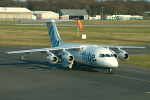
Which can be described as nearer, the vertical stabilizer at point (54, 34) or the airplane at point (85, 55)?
the airplane at point (85, 55)

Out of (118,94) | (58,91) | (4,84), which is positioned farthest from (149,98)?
(4,84)

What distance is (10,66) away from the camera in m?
39.9

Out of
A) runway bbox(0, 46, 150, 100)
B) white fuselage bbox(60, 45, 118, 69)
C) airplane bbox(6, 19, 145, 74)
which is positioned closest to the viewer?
runway bbox(0, 46, 150, 100)

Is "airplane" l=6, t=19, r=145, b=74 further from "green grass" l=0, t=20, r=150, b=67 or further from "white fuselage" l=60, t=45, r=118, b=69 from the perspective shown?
"green grass" l=0, t=20, r=150, b=67

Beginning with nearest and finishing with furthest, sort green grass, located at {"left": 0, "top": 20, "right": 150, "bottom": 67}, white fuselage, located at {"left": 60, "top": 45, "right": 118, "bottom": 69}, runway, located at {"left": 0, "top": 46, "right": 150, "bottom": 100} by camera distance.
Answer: runway, located at {"left": 0, "top": 46, "right": 150, "bottom": 100} → white fuselage, located at {"left": 60, "top": 45, "right": 118, "bottom": 69} → green grass, located at {"left": 0, "top": 20, "right": 150, "bottom": 67}

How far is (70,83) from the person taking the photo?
29.2 meters

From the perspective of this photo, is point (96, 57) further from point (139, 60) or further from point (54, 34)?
point (139, 60)

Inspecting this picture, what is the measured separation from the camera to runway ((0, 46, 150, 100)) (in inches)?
958

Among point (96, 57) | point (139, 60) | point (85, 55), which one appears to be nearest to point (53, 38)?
point (85, 55)

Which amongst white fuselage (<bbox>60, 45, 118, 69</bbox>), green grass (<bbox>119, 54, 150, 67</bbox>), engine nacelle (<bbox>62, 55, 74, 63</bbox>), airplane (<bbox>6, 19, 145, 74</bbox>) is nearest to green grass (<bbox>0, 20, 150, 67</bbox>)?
green grass (<bbox>119, 54, 150, 67</bbox>)

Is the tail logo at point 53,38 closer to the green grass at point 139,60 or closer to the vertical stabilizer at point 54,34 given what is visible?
the vertical stabilizer at point 54,34

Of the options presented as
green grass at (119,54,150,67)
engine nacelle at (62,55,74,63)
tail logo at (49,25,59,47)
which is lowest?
green grass at (119,54,150,67)

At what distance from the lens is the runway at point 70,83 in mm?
24344

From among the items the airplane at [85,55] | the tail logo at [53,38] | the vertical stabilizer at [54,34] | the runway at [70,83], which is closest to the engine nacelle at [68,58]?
the airplane at [85,55]
